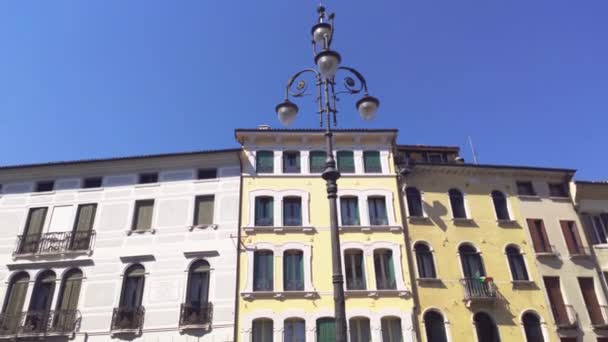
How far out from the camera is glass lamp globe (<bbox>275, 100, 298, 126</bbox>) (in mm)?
10438

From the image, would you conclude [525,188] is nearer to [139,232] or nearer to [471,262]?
[471,262]

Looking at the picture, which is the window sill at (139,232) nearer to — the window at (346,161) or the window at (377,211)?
the window at (346,161)

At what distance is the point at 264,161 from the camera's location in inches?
924

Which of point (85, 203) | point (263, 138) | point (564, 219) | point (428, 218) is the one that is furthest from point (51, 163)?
point (564, 219)

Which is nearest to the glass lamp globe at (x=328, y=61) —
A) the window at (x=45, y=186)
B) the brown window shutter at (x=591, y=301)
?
the window at (x=45, y=186)

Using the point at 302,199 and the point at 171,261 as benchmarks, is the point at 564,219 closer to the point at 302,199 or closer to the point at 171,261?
the point at 302,199

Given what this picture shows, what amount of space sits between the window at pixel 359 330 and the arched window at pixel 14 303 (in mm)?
15234

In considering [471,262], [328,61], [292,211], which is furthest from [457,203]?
[328,61]

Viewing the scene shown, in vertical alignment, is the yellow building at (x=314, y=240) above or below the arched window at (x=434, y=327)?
above

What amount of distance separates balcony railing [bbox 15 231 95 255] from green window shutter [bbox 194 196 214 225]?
5.20 m

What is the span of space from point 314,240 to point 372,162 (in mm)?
5758

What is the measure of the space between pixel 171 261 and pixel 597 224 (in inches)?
916

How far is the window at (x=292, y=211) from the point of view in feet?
71.9

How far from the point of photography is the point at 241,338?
18828 mm
